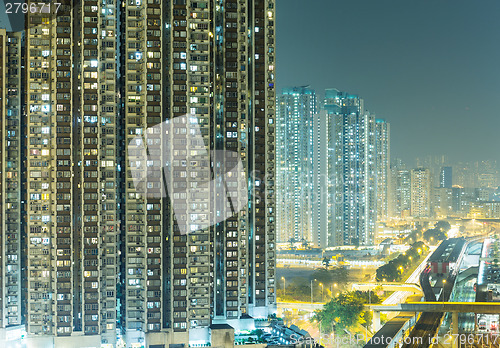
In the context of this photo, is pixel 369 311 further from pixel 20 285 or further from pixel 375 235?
pixel 375 235

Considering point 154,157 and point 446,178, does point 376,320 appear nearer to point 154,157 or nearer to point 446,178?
point 154,157

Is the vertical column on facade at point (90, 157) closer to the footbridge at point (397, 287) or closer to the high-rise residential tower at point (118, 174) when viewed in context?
the high-rise residential tower at point (118, 174)

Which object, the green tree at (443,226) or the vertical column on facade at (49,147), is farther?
the green tree at (443,226)

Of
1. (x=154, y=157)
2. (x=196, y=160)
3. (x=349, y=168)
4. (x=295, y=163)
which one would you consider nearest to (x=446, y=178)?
(x=349, y=168)

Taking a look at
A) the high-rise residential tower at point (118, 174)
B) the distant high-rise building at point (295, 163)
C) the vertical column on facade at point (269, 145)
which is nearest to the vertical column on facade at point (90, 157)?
the high-rise residential tower at point (118, 174)

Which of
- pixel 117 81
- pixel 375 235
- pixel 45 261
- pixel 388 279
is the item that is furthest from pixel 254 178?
pixel 375 235

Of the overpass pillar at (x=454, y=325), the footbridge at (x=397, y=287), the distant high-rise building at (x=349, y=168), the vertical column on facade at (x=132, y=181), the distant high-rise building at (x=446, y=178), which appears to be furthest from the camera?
the distant high-rise building at (x=446, y=178)

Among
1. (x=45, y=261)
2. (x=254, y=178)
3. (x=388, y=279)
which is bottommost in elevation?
(x=388, y=279)
